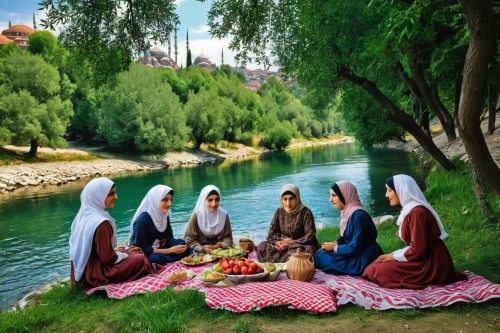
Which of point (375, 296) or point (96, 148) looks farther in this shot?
point (96, 148)

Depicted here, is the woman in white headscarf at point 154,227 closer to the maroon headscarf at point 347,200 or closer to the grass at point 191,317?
the grass at point 191,317

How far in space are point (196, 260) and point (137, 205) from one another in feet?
43.7

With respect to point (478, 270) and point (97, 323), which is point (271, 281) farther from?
point (478, 270)

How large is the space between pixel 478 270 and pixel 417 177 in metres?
Result: 15.4

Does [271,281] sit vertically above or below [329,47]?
below

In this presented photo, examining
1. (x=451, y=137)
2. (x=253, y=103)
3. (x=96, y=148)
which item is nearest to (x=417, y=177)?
(x=451, y=137)

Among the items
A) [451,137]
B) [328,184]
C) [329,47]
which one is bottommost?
[328,184]

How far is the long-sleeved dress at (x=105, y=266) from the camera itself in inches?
216

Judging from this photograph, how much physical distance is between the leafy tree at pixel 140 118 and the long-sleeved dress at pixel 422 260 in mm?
35183

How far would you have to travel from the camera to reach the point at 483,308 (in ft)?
14.5

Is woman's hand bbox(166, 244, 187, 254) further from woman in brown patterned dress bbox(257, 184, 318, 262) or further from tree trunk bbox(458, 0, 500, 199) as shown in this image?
tree trunk bbox(458, 0, 500, 199)

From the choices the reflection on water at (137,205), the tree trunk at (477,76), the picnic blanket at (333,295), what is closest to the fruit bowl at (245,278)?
the picnic blanket at (333,295)

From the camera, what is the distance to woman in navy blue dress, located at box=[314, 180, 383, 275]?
5797 mm

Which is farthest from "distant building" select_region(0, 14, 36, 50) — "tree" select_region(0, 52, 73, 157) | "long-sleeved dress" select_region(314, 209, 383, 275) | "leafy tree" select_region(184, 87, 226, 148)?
"long-sleeved dress" select_region(314, 209, 383, 275)
